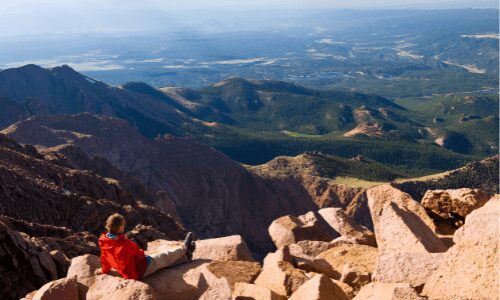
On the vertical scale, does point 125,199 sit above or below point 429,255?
below

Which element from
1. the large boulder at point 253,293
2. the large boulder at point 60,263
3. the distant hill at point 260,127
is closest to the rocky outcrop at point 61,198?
the large boulder at point 60,263

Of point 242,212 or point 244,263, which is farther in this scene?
point 242,212

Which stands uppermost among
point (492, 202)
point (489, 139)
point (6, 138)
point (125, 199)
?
point (492, 202)

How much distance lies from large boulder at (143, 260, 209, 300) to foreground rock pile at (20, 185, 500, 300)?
0.02 meters

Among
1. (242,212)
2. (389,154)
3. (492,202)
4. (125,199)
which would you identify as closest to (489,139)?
(389,154)

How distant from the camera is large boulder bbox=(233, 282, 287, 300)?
1036 centimetres

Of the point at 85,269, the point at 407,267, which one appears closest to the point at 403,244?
the point at 407,267

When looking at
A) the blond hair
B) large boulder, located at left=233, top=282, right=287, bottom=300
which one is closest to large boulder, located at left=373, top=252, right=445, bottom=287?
large boulder, located at left=233, top=282, right=287, bottom=300

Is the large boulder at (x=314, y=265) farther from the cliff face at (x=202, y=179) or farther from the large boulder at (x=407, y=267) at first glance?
the cliff face at (x=202, y=179)

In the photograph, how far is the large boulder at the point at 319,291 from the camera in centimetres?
955

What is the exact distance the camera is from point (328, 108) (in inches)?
7702

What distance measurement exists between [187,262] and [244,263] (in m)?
1.41

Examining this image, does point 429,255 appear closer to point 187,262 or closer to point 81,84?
point 187,262

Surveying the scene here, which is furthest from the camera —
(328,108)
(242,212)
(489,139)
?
(328,108)
